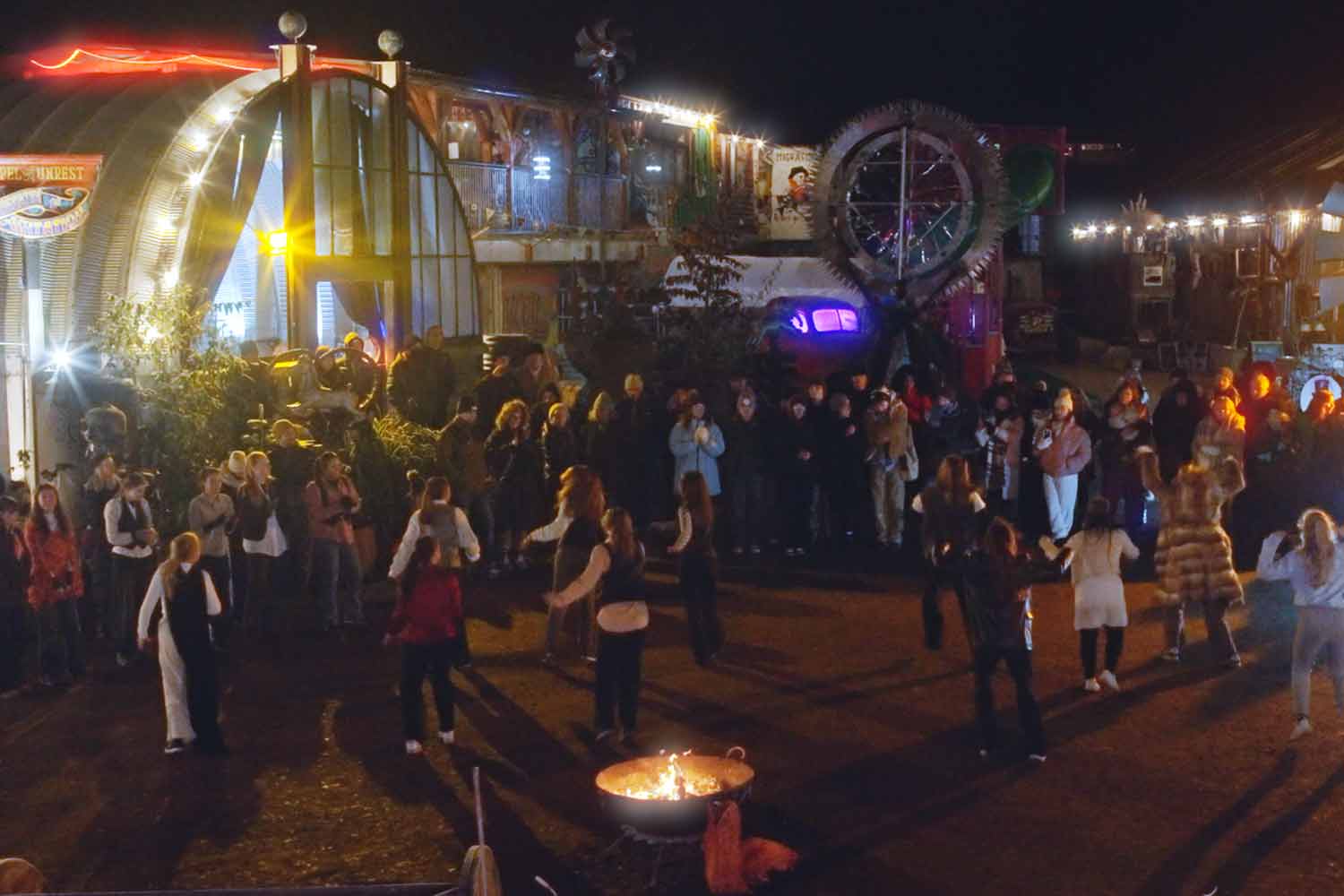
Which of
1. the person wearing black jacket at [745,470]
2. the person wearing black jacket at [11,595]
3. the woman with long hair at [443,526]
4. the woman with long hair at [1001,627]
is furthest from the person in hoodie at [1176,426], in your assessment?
the person wearing black jacket at [11,595]

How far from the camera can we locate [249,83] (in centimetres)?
1977

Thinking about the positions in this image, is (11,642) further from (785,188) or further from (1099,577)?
(785,188)

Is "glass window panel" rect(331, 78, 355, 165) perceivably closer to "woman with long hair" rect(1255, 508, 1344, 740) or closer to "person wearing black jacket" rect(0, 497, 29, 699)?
"person wearing black jacket" rect(0, 497, 29, 699)

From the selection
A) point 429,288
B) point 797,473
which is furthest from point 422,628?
point 429,288

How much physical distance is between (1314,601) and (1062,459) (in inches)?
205

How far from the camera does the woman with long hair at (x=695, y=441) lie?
1503cm

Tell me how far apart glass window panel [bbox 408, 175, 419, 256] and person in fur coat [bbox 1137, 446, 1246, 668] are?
13.7 meters

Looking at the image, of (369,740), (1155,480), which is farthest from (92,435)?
(1155,480)

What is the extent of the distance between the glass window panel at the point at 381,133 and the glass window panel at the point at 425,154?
0.65m

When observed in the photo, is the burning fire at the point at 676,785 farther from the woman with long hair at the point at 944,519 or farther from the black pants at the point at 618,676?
the woman with long hair at the point at 944,519

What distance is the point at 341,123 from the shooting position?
20.9 metres

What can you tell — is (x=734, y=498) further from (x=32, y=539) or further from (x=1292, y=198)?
(x=1292, y=198)

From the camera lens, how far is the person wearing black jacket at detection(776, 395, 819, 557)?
Result: 15391 mm

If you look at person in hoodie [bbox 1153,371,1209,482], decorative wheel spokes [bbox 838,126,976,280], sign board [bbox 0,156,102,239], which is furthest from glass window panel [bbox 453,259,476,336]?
person in hoodie [bbox 1153,371,1209,482]
